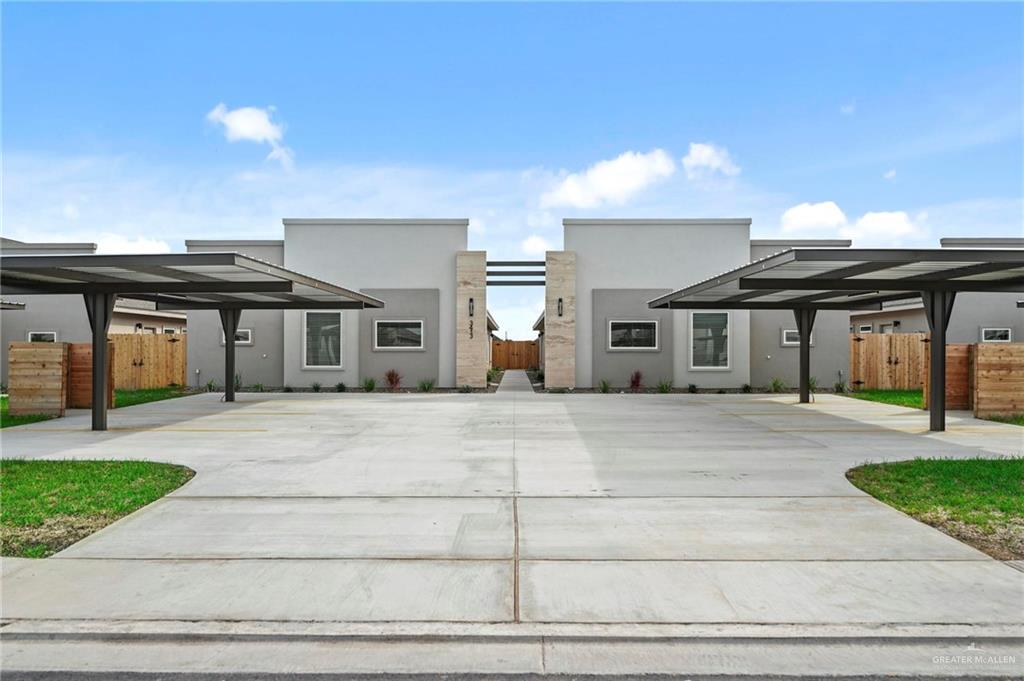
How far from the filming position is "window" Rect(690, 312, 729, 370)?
2375cm

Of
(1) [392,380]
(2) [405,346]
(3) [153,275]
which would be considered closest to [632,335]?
(2) [405,346]

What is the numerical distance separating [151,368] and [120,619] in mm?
23456

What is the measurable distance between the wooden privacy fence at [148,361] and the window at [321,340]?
5.00 m

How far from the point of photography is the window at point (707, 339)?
2375 centimetres

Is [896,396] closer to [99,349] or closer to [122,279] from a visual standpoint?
[122,279]

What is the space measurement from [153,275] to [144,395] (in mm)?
10217

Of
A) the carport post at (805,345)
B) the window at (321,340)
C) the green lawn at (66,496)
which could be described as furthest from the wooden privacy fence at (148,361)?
the carport post at (805,345)

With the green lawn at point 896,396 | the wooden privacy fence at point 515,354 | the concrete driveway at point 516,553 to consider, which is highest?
the wooden privacy fence at point 515,354

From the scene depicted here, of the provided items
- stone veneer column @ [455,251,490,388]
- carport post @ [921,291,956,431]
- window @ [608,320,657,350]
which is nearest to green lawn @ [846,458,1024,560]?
carport post @ [921,291,956,431]

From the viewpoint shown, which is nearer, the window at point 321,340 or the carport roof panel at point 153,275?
the carport roof panel at point 153,275

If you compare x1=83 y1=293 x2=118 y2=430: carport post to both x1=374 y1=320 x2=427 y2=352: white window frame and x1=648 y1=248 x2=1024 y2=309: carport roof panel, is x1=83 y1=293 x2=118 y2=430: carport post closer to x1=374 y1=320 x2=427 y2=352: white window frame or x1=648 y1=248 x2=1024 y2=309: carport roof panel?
x1=374 y1=320 x2=427 y2=352: white window frame

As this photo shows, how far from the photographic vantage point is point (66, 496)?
762 centimetres

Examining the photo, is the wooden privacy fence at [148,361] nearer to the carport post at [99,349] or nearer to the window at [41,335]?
the window at [41,335]

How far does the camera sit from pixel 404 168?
20.2 metres
